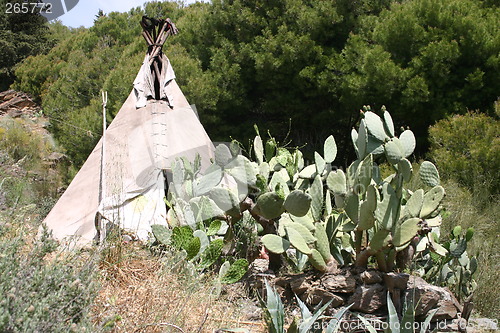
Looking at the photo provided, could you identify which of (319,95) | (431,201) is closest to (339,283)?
(431,201)

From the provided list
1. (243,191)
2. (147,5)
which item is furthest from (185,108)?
(147,5)

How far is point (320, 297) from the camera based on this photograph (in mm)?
2625

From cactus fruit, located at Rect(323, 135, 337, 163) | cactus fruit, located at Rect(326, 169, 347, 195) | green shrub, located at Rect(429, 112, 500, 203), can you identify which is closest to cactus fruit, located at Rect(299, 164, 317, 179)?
cactus fruit, located at Rect(323, 135, 337, 163)

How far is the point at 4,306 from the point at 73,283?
11.8 inches

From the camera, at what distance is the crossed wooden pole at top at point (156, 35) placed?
4789mm

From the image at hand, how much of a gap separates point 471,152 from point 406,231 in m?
3.47

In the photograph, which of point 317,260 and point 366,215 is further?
point 317,260

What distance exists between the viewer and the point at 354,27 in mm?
7910

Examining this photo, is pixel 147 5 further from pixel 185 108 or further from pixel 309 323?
pixel 309 323

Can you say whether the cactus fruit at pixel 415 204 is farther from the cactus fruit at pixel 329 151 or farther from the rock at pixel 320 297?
the cactus fruit at pixel 329 151

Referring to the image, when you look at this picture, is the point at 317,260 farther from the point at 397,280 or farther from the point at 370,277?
the point at 397,280

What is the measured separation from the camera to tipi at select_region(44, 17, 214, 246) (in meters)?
4.32

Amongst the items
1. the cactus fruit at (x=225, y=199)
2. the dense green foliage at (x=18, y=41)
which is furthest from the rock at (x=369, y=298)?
the dense green foliage at (x=18, y=41)

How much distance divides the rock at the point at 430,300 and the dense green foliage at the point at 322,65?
4.37 metres
